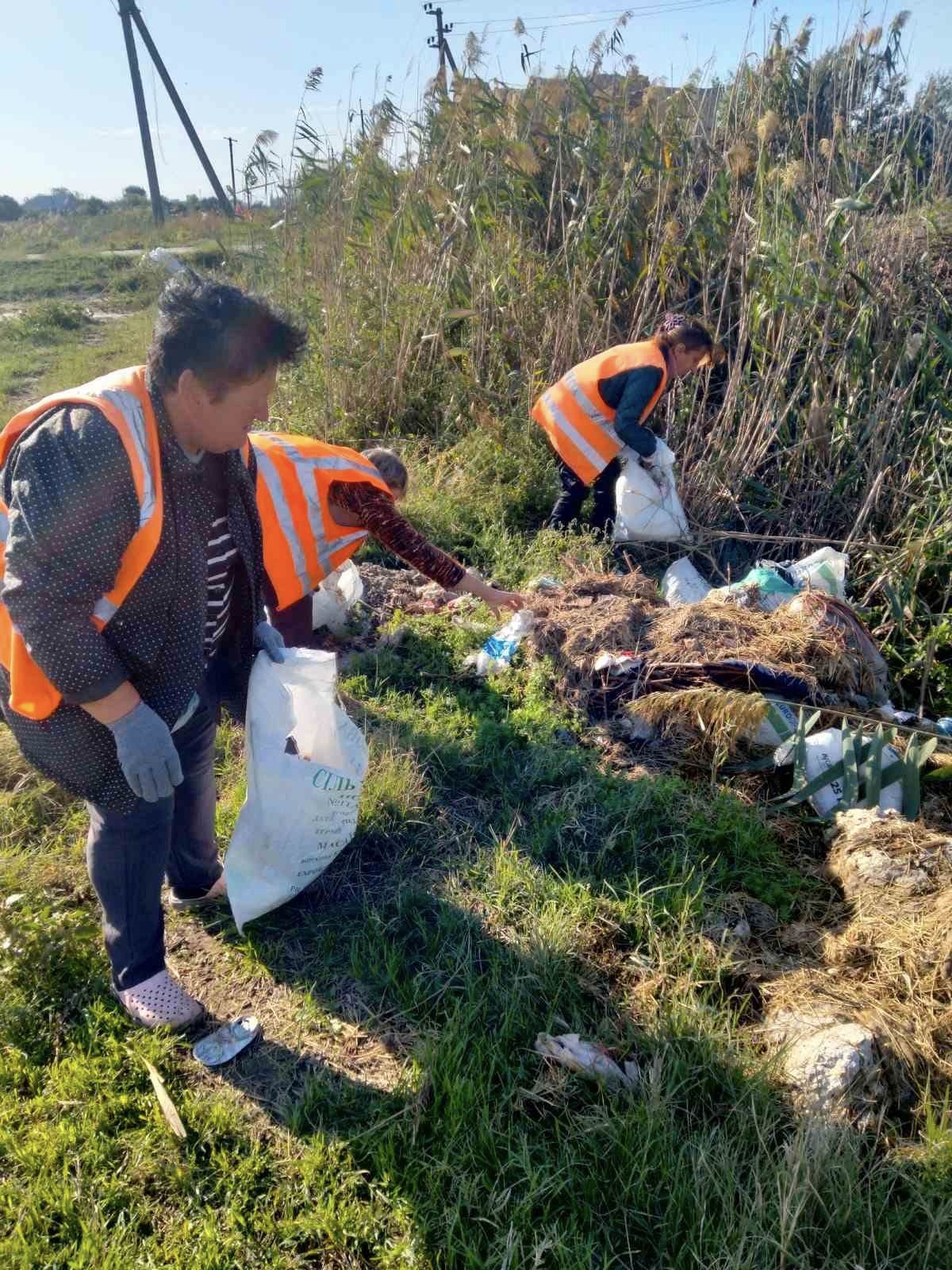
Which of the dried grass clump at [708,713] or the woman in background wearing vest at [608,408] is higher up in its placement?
the woman in background wearing vest at [608,408]

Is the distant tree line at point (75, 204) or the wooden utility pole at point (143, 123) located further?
the distant tree line at point (75, 204)

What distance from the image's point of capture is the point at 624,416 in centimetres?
432

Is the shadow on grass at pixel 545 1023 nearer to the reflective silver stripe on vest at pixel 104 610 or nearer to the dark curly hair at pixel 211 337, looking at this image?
the reflective silver stripe on vest at pixel 104 610

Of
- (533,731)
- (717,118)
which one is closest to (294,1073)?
(533,731)

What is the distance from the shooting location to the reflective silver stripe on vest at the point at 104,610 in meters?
1.56

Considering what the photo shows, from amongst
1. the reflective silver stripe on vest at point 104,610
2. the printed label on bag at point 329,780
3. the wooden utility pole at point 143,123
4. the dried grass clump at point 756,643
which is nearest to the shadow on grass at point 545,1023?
the printed label on bag at point 329,780

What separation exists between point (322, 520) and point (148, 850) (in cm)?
144

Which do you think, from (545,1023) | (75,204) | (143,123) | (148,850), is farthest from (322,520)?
(75,204)

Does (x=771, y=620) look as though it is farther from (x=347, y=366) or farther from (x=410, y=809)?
(x=347, y=366)

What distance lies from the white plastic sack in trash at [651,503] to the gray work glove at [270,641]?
2570 mm

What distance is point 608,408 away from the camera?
445 centimetres

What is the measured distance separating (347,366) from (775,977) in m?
4.81

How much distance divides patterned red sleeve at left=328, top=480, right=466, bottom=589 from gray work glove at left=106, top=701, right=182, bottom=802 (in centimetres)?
115

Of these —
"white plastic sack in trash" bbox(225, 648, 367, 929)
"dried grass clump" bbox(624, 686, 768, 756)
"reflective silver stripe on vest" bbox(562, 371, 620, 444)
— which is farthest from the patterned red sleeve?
"reflective silver stripe on vest" bbox(562, 371, 620, 444)
